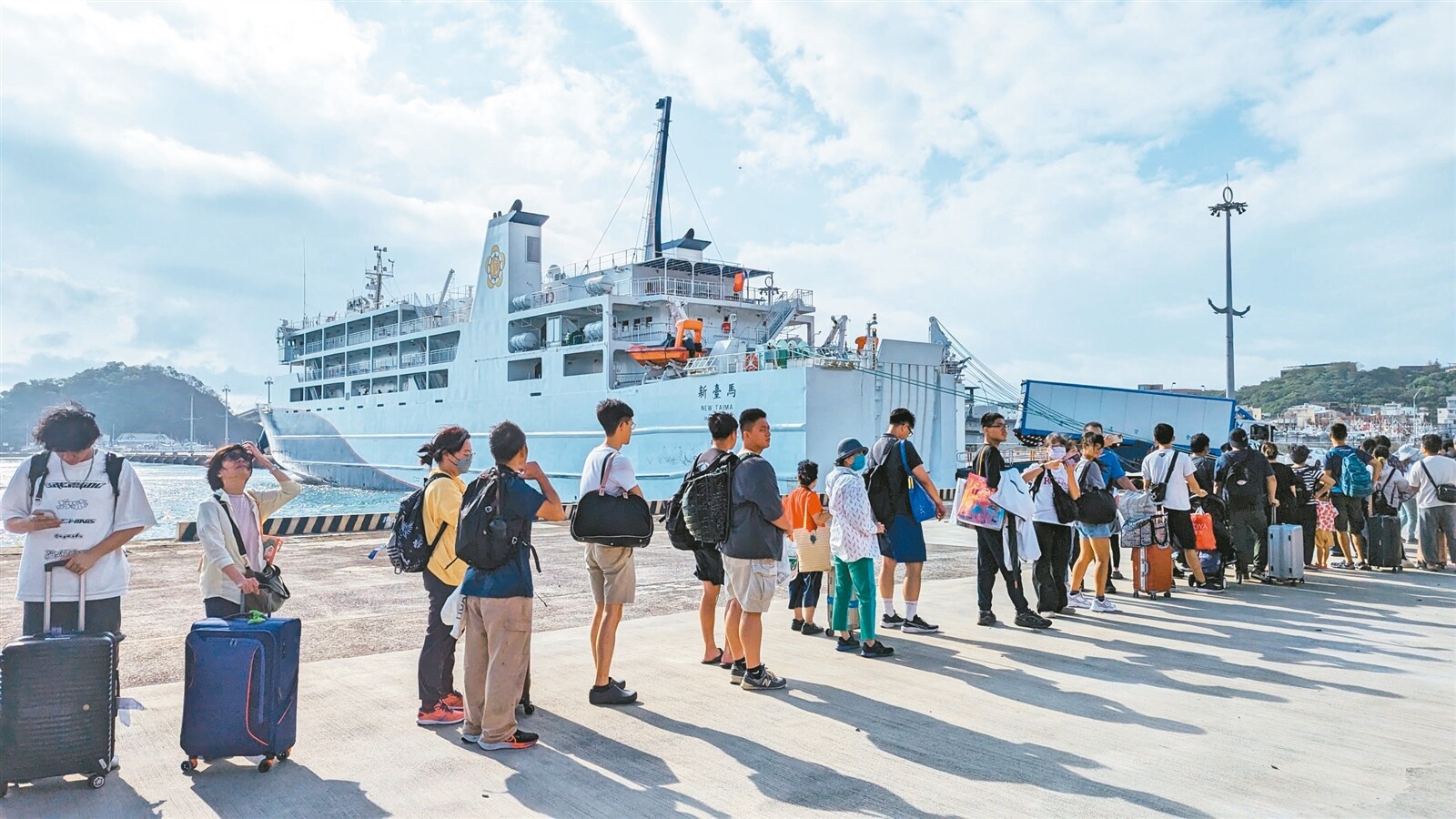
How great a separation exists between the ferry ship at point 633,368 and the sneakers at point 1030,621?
12.1 m

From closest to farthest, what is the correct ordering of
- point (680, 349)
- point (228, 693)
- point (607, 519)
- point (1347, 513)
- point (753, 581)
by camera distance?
1. point (228, 693)
2. point (607, 519)
3. point (753, 581)
4. point (1347, 513)
5. point (680, 349)

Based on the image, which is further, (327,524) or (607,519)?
(327,524)

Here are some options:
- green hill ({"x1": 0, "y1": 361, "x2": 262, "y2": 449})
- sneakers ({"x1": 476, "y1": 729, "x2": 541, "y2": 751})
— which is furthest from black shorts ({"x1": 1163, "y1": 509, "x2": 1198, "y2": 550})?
green hill ({"x1": 0, "y1": 361, "x2": 262, "y2": 449})

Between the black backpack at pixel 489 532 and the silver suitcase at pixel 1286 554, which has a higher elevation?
the black backpack at pixel 489 532

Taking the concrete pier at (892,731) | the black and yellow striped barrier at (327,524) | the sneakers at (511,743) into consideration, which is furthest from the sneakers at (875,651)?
the black and yellow striped barrier at (327,524)

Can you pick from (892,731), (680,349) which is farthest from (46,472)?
(680,349)

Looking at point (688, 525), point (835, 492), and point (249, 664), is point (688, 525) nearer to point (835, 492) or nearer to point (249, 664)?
point (835, 492)

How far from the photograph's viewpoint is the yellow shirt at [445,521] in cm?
379

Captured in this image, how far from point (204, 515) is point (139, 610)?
12.9ft

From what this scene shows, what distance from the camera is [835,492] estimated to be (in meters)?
5.16

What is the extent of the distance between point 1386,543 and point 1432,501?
1.97ft

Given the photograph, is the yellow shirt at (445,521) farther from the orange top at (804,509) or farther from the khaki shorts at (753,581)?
the orange top at (804,509)

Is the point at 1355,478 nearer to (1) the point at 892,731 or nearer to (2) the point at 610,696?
(1) the point at 892,731

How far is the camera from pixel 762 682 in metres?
4.35
